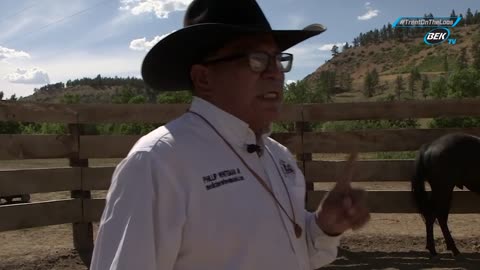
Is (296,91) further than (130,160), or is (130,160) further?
(296,91)

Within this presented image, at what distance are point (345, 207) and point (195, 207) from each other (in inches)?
18.7

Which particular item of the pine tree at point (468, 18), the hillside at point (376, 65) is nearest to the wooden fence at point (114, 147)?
the hillside at point (376, 65)

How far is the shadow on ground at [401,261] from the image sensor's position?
5035mm

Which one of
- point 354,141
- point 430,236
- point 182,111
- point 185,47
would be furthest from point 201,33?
point 430,236

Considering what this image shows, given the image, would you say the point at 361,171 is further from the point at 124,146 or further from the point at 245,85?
the point at 245,85

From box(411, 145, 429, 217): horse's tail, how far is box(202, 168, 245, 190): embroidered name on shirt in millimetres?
4807

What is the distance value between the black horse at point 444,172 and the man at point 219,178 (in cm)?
443

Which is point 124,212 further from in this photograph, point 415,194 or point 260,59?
point 415,194

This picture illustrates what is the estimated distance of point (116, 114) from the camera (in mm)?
5305

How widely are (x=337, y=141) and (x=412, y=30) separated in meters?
154

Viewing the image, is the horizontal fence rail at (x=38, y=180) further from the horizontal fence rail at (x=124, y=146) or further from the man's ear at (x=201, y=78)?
the man's ear at (x=201, y=78)

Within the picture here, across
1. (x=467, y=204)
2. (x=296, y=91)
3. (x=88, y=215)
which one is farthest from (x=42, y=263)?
(x=296, y=91)

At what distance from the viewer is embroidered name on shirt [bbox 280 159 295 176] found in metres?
1.51

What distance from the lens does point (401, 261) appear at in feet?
17.3
